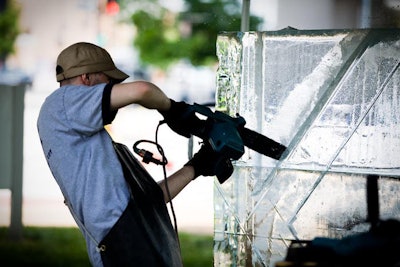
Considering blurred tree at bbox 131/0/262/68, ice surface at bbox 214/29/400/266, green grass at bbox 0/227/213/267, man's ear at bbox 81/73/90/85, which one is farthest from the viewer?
blurred tree at bbox 131/0/262/68

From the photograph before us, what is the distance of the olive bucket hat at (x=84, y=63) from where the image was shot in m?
2.96

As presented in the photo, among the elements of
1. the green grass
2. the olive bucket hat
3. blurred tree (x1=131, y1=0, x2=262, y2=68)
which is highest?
blurred tree (x1=131, y1=0, x2=262, y2=68)

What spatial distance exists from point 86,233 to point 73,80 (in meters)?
0.58

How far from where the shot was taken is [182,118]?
2.89 meters

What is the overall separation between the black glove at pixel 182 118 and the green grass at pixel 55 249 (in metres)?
3.88

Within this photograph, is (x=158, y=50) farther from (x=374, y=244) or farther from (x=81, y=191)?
(x=374, y=244)

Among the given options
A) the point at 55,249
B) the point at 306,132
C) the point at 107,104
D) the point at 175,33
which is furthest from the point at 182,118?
the point at 175,33

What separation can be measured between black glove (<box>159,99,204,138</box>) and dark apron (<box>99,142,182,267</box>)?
226 millimetres

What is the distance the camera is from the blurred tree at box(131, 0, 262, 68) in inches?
415

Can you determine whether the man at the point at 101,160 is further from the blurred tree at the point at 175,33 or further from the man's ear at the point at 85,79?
the blurred tree at the point at 175,33

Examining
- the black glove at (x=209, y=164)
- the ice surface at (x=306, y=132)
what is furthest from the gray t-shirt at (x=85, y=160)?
the ice surface at (x=306, y=132)

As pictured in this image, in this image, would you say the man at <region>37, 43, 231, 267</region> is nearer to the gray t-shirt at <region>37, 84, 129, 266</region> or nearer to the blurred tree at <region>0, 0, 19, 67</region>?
the gray t-shirt at <region>37, 84, 129, 266</region>

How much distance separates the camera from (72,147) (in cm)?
284

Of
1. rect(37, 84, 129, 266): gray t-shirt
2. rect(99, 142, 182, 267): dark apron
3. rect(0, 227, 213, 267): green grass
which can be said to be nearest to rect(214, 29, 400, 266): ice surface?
rect(99, 142, 182, 267): dark apron
